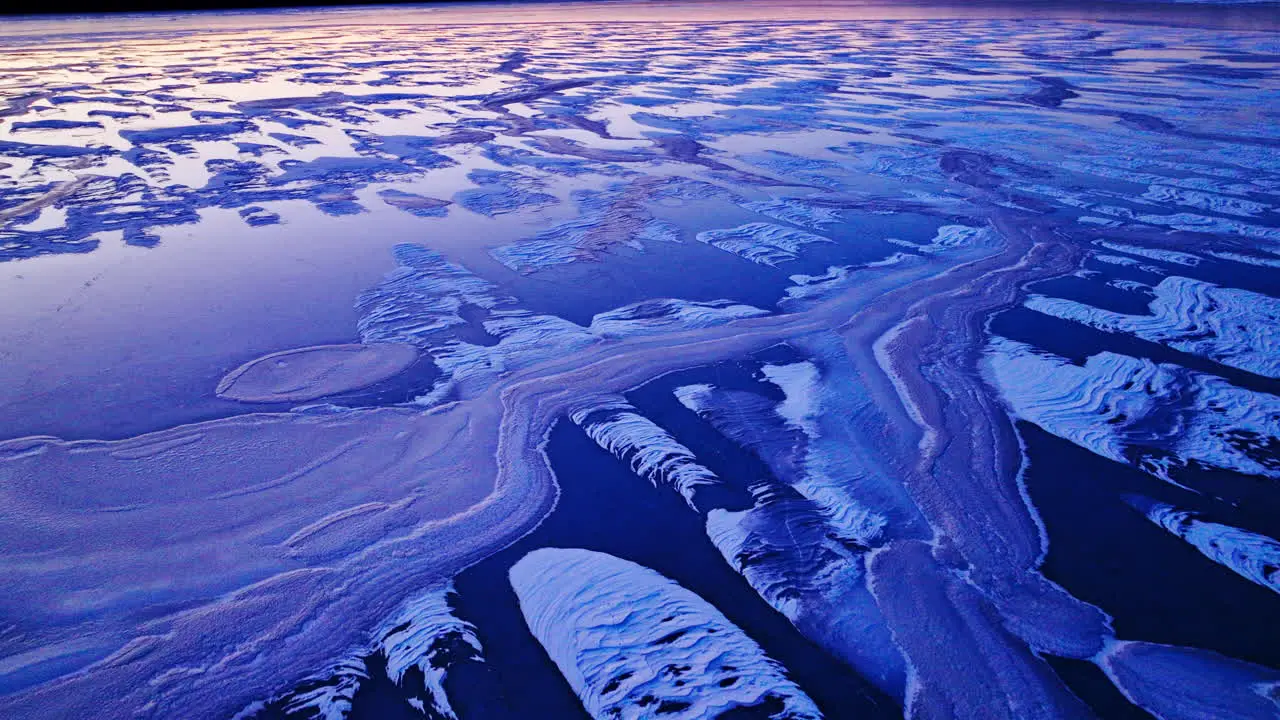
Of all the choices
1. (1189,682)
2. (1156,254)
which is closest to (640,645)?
(1189,682)

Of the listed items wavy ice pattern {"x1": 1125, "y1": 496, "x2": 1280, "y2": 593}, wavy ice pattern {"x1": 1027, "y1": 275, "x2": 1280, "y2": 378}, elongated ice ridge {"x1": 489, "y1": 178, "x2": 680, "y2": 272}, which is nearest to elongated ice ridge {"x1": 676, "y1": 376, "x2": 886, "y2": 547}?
wavy ice pattern {"x1": 1125, "y1": 496, "x2": 1280, "y2": 593}

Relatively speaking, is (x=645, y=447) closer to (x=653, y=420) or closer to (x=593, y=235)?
(x=653, y=420)

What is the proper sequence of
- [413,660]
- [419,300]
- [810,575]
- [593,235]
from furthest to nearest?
[593,235] < [419,300] < [810,575] < [413,660]

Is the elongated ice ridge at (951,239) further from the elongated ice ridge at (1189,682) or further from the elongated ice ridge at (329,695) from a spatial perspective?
the elongated ice ridge at (329,695)

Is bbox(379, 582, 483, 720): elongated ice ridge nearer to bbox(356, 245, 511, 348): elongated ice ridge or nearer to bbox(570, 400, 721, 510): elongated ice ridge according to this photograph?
bbox(570, 400, 721, 510): elongated ice ridge

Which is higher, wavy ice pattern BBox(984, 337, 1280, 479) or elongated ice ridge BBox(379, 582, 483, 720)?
wavy ice pattern BBox(984, 337, 1280, 479)
